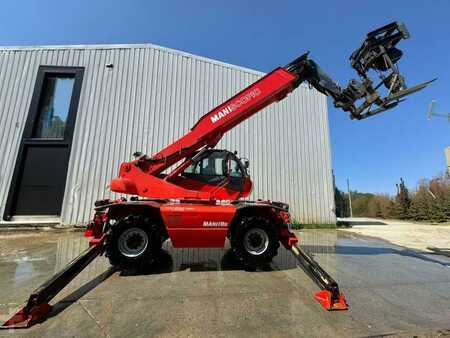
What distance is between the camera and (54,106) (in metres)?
11.3

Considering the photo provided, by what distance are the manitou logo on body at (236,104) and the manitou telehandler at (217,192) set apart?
0.08 ft

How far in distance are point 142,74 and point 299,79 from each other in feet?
28.6

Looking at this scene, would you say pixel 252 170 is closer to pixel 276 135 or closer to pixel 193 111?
pixel 276 135

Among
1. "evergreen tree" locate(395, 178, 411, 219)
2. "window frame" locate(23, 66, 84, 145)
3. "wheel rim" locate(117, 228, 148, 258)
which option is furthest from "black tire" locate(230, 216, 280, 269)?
"evergreen tree" locate(395, 178, 411, 219)

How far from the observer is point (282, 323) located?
2.87m

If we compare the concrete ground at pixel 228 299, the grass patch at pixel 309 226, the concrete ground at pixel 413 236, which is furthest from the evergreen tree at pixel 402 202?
the concrete ground at pixel 228 299

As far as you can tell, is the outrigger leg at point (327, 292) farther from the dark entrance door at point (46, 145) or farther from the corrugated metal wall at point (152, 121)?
the dark entrance door at point (46, 145)

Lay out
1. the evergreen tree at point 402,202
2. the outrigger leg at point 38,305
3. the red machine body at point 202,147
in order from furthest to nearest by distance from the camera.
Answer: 1. the evergreen tree at point 402,202
2. the red machine body at point 202,147
3. the outrigger leg at point 38,305

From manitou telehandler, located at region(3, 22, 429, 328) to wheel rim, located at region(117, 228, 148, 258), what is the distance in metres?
0.02

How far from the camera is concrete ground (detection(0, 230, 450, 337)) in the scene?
2.75 m

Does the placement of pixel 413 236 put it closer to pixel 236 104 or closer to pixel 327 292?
pixel 327 292

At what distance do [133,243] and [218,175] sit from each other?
92.5 inches

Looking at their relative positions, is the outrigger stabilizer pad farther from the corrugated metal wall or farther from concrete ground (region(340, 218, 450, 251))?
the corrugated metal wall

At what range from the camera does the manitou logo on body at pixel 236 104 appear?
585 centimetres
